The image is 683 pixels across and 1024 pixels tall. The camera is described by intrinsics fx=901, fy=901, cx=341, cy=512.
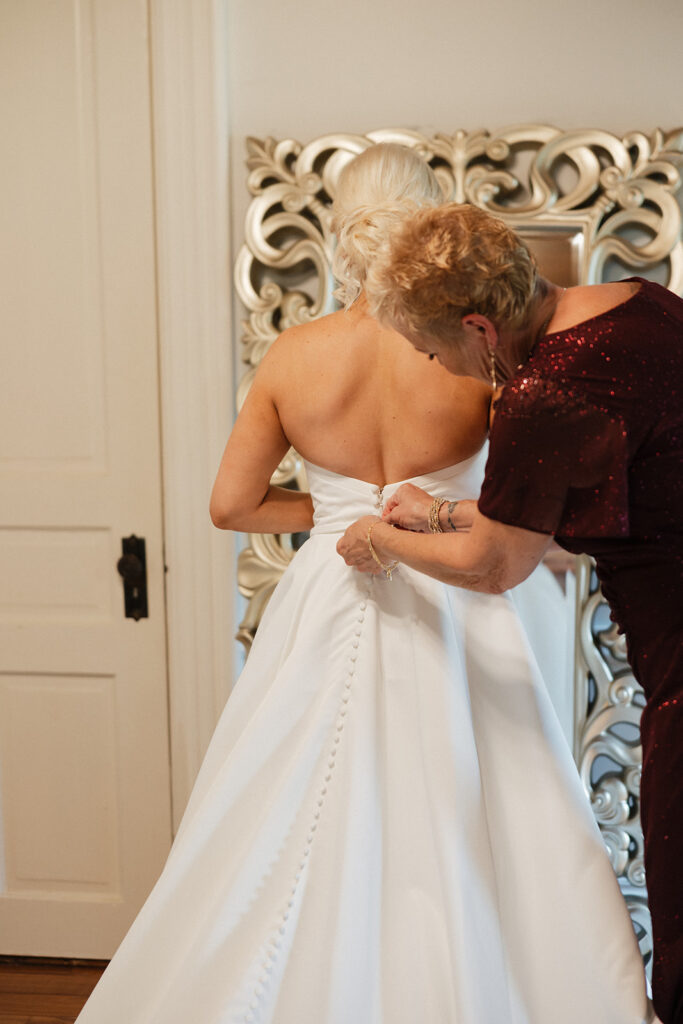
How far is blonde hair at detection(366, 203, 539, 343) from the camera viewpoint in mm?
1042

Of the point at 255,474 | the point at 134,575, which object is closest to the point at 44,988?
the point at 134,575

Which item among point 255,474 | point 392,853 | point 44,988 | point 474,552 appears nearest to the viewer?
point 474,552

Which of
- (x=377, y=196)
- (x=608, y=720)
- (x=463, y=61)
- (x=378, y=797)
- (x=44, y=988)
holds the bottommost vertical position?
(x=44, y=988)

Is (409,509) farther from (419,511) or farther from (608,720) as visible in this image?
(608,720)

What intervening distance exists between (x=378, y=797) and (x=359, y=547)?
0.38 metres

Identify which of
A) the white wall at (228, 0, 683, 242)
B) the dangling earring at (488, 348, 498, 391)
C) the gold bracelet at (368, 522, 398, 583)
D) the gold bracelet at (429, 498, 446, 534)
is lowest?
the gold bracelet at (368, 522, 398, 583)

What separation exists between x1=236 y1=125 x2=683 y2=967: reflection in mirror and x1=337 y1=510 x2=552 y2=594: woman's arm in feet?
2.49

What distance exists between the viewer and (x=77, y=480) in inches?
86.7

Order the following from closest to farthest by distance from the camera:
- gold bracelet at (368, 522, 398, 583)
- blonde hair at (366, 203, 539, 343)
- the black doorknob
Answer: blonde hair at (366, 203, 539, 343), gold bracelet at (368, 522, 398, 583), the black doorknob

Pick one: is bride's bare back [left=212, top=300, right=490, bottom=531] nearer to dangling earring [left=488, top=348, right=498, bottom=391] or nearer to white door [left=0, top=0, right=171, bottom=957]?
dangling earring [left=488, top=348, right=498, bottom=391]

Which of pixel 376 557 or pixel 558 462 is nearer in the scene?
pixel 558 462

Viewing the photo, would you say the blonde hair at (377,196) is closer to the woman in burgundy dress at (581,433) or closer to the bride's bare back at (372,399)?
the bride's bare back at (372,399)

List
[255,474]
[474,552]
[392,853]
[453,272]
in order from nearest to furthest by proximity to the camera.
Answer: [453,272]
[474,552]
[392,853]
[255,474]

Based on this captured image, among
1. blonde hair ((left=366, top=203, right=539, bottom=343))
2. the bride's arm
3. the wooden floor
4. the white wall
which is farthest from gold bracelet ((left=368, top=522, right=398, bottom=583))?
the wooden floor
